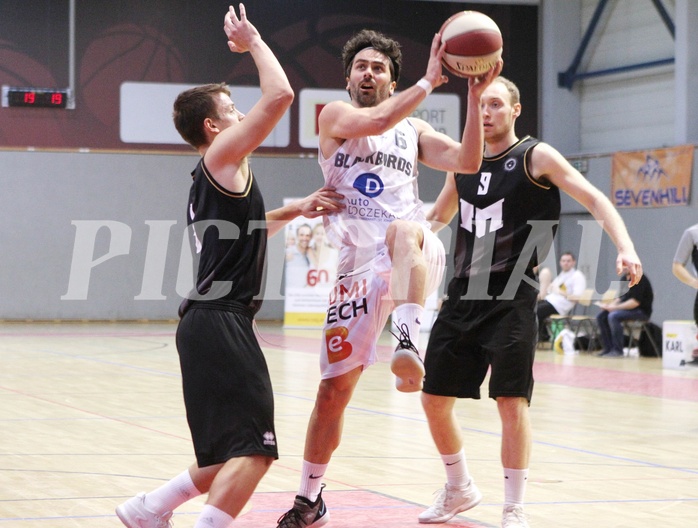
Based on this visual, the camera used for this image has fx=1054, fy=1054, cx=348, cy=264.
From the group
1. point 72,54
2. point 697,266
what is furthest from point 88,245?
point 697,266

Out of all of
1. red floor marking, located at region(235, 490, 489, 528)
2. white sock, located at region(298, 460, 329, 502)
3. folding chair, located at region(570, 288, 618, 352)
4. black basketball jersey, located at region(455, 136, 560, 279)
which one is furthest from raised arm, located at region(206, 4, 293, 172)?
folding chair, located at region(570, 288, 618, 352)

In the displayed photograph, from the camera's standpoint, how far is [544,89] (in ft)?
70.0

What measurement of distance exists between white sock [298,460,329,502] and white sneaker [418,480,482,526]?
0.50m

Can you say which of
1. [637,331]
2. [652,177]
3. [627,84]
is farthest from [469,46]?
[627,84]

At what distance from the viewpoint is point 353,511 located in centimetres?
480

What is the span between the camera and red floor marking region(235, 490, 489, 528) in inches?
179

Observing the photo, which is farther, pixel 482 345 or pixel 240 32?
Answer: pixel 482 345

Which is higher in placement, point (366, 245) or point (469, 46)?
point (469, 46)

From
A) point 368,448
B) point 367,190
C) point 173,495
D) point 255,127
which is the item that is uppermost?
point 255,127

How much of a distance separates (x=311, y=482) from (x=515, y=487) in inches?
34.1

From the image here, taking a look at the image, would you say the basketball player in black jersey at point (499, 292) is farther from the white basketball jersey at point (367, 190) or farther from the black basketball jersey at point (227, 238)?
the black basketball jersey at point (227, 238)

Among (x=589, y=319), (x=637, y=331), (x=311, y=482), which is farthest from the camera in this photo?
(x=589, y=319)

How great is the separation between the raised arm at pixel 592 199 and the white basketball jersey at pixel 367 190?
0.61m

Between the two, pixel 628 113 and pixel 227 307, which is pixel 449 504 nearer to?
pixel 227 307
